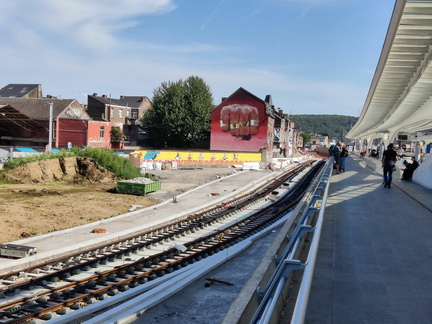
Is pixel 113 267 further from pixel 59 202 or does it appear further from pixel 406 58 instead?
pixel 406 58

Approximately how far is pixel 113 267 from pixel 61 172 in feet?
58.7

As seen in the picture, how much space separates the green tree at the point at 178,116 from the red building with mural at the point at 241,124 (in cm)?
205

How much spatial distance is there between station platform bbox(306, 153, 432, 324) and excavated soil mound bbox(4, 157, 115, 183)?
19.0 meters

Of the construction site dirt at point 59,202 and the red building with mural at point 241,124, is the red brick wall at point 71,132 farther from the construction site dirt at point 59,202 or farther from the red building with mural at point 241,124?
the red building with mural at point 241,124

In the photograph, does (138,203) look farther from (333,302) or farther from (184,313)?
(333,302)

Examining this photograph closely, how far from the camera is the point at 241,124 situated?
63.7m

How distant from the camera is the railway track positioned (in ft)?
26.5

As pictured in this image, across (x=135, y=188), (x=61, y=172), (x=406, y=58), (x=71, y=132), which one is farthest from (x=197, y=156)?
(x=406, y=58)

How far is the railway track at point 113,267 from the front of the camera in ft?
26.5

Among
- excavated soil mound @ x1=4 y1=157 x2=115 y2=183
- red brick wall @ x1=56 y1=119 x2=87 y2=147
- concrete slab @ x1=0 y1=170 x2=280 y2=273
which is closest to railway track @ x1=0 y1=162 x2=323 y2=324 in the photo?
concrete slab @ x1=0 y1=170 x2=280 y2=273

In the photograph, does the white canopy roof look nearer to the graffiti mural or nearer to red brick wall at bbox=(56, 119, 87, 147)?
the graffiti mural

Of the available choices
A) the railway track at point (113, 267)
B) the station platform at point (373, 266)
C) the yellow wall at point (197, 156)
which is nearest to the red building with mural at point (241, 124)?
the yellow wall at point (197, 156)

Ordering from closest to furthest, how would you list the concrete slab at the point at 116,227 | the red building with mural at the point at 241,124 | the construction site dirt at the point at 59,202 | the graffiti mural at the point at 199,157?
the concrete slab at the point at 116,227, the construction site dirt at the point at 59,202, the graffiti mural at the point at 199,157, the red building with mural at the point at 241,124

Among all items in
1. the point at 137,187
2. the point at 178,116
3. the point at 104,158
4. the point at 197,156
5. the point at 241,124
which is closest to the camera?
the point at 137,187
